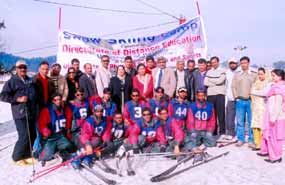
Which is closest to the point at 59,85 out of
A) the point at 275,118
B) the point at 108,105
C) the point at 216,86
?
the point at 108,105

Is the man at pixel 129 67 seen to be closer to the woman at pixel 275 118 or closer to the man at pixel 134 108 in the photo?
the man at pixel 134 108

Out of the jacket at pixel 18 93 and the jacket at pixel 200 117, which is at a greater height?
the jacket at pixel 18 93

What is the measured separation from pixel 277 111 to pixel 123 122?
9.28 ft

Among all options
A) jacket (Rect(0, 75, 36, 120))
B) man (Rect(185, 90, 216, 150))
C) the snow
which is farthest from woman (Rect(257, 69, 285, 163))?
jacket (Rect(0, 75, 36, 120))

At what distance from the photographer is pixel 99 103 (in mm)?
6457

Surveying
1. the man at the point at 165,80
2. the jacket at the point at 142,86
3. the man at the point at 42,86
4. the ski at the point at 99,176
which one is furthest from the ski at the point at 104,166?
the man at the point at 165,80

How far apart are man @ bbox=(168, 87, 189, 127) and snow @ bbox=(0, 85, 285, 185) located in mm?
941

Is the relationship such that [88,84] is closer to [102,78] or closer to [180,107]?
[102,78]

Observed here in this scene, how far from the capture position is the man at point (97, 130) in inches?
231

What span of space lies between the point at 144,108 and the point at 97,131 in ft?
3.22

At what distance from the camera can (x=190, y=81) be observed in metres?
7.38

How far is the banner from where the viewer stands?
827cm

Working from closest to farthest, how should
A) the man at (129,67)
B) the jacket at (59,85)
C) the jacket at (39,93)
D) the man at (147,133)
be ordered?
1. the jacket at (39,93)
2. the man at (147,133)
3. the jacket at (59,85)
4. the man at (129,67)

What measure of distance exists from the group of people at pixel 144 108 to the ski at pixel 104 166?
0.16m
